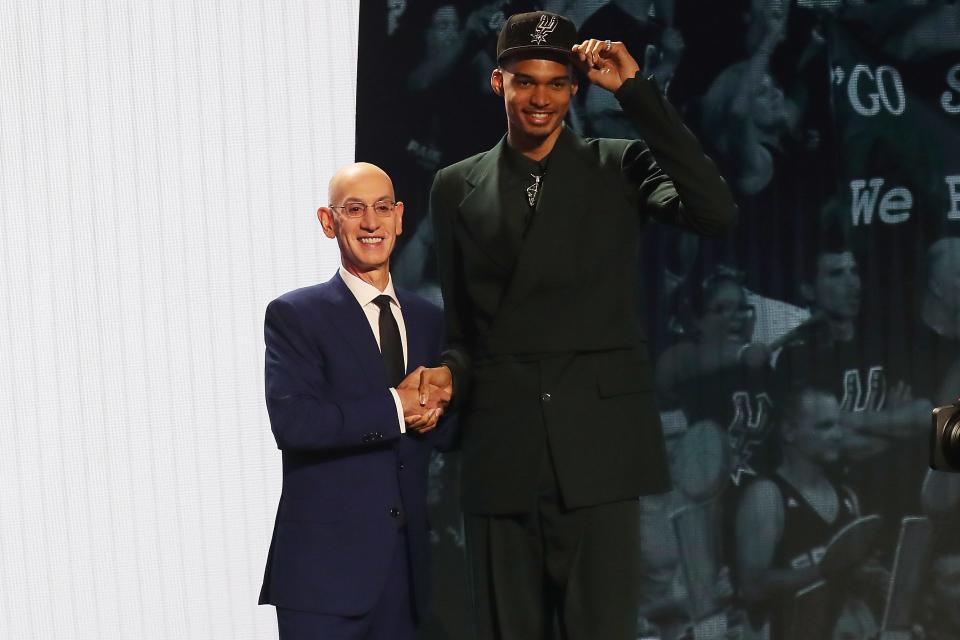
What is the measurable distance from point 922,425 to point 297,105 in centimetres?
190

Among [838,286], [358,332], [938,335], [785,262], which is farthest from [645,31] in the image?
[358,332]

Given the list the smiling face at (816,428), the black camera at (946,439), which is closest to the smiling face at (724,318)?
the smiling face at (816,428)

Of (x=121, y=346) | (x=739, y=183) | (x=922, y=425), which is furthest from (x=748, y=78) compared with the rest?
(x=121, y=346)

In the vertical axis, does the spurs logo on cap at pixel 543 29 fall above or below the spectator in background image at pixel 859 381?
above

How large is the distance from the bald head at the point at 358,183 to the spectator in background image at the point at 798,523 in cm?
161

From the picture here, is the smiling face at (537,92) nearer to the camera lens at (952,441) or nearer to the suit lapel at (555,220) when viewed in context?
the suit lapel at (555,220)

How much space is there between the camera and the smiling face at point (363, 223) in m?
2.19

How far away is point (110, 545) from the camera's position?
3.41 metres

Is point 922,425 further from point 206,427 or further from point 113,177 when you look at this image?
point 113,177

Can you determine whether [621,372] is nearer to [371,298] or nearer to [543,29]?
[371,298]

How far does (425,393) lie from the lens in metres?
2.13

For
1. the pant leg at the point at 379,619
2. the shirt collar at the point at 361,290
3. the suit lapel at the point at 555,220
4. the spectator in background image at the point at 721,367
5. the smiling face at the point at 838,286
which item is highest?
the suit lapel at the point at 555,220

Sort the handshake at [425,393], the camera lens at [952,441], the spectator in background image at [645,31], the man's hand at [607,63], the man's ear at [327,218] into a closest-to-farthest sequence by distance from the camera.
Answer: the camera lens at [952,441], the man's hand at [607,63], the handshake at [425,393], the man's ear at [327,218], the spectator in background image at [645,31]

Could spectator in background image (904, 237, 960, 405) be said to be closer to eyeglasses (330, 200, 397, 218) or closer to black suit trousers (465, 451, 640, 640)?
black suit trousers (465, 451, 640, 640)
